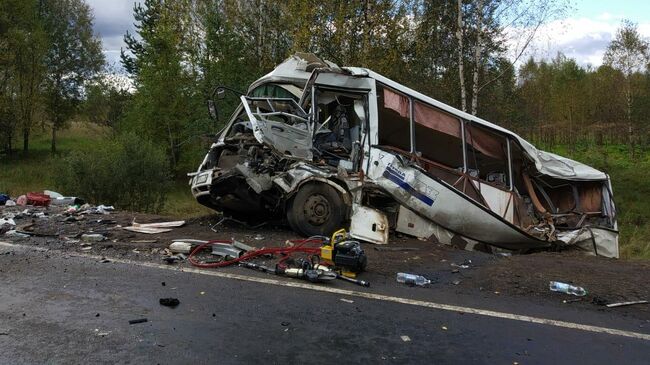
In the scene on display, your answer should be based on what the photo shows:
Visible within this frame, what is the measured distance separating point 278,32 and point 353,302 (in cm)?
2019

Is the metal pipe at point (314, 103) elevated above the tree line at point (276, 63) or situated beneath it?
situated beneath

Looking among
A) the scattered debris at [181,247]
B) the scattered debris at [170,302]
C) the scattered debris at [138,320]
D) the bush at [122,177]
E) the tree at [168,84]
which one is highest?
the tree at [168,84]

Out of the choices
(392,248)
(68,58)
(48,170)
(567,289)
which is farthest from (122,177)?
(68,58)

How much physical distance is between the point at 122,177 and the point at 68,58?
101 ft

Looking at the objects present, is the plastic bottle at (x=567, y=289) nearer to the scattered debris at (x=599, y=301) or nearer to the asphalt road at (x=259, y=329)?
the scattered debris at (x=599, y=301)

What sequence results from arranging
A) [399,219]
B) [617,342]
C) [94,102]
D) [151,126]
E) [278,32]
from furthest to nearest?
[94,102]
[151,126]
[278,32]
[399,219]
[617,342]

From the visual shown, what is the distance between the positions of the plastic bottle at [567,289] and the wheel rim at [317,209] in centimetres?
310

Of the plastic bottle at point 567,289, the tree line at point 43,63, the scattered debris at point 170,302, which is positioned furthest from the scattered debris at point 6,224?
the tree line at point 43,63

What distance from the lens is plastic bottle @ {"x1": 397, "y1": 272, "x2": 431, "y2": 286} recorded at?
16.6 feet

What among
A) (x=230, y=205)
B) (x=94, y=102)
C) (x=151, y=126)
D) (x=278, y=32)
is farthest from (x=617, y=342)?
(x=94, y=102)

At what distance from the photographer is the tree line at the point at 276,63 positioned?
18047 millimetres

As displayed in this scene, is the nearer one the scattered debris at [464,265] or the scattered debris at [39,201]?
the scattered debris at [464,265]

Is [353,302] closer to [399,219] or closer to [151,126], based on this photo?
[399,219]

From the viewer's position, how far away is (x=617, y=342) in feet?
11.8
